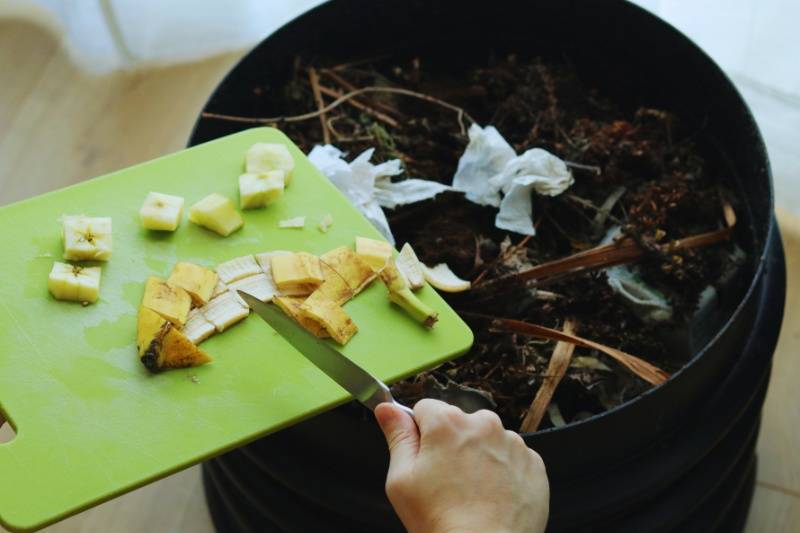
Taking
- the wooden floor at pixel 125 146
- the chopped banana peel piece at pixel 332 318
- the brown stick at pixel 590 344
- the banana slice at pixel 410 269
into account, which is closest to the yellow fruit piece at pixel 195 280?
the chopped banana peel piece at pixel 332 318

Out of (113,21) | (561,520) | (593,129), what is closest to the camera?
(561,520)

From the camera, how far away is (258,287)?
4.03 ft

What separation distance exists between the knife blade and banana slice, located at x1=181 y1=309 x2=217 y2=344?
0.09 meters

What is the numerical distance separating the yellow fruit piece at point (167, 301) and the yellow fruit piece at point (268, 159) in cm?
25

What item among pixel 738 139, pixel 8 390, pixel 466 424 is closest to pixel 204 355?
pixel 8 390

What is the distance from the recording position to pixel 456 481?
1.02m

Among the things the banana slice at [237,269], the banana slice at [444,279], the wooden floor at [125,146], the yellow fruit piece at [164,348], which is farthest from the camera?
the wooden floor at [125,146]

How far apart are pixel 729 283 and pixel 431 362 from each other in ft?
1.70

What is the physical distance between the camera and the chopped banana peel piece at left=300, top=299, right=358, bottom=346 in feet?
3.84

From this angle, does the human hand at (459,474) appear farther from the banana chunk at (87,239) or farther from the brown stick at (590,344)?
the banana chunk at (87,239)

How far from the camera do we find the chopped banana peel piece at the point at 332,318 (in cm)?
117

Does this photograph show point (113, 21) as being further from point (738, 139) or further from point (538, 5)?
point (738, 139)

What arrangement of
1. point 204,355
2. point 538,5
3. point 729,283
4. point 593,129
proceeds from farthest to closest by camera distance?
point 538,5
point 593,129
point 729,283
point 204,355

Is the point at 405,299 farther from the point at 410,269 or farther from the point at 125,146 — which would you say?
the point at 125,146
